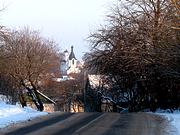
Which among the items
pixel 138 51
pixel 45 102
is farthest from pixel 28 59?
pixel 138 51

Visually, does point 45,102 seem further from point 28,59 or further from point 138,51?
point 138,51

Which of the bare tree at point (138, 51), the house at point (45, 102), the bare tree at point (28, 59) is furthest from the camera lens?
the house at point (45, 102)

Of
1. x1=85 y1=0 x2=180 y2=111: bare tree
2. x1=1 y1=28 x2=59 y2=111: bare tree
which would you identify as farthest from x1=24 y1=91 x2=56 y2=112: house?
x1=85 y1=0 x2=180 y2=111: bare tree

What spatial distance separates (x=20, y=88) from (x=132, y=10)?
16006 millimetres

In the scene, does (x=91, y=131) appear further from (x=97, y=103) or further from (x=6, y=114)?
(x=97, y=103)

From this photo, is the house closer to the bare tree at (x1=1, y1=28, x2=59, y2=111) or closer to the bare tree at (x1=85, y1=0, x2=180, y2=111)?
the bare tree at (x1=1, y1=28, x2=59, y2=111)

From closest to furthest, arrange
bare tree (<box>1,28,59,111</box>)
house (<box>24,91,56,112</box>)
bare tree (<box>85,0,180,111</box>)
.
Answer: bare tree (<box>85,0,180,111</box>)
bare tree (<box>1,28,59,111</box>)
house (<box>24,91,56,112</box>)

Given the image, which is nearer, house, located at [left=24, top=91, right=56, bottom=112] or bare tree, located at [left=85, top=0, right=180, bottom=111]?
bare tree, located at [left=85, top=0, right=180, bottom=111]

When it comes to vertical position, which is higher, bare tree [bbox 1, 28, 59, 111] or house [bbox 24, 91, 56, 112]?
bare tree [bbox 1, 28, 59, 111]

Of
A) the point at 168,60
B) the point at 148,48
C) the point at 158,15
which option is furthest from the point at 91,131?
the point at 158,15

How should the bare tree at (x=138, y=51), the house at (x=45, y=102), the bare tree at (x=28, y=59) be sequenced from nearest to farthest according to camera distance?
the bare tree at (x=138, y=51)
the bare tree at (x=28, y=59)
the house at (x=45, y=102)

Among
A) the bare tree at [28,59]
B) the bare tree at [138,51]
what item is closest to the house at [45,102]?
the bare tree at [28,59]

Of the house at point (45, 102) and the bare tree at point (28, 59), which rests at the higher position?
the bare tree at point (28, 59)

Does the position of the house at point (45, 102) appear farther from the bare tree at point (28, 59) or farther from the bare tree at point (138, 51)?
the bare tree at point (138, 51)
